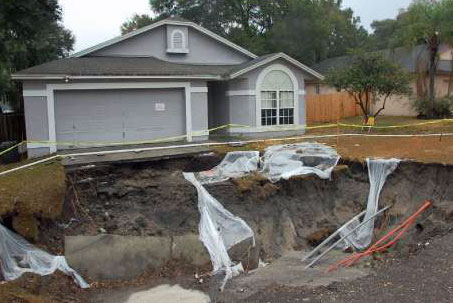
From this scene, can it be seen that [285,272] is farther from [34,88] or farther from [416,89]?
[416,89]

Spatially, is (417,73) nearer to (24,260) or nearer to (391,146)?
(391,146)

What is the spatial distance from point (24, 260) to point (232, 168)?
6.28 meters

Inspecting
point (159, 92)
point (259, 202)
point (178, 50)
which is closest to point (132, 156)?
point (259, 202)

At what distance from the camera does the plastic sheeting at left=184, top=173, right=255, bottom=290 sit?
33.3 ft

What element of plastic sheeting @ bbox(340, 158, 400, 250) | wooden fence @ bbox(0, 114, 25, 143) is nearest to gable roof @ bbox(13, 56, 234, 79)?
wooden fence @ bbox(0, 114, 25, 143)

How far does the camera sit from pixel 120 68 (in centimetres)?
1922

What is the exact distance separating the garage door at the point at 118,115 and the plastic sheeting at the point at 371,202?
9616 mm

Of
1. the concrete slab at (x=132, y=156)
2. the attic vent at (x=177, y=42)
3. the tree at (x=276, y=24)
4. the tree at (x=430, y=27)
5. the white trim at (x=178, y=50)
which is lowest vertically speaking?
the concrete slab at (x=132, y=156)

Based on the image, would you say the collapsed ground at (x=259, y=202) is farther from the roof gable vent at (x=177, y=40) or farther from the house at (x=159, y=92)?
the roof gable vent at (x=177, y=40)

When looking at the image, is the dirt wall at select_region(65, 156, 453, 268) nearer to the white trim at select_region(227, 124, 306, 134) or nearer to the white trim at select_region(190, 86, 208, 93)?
the white trim at select_region(190, 86, 208, 93)

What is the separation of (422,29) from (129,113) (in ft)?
60.2

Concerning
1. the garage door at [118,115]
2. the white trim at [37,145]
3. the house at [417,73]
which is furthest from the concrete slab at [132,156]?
the house at [417,73]

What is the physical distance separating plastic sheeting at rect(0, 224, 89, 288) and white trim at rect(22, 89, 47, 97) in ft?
30.6

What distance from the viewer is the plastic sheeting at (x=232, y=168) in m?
12.7
